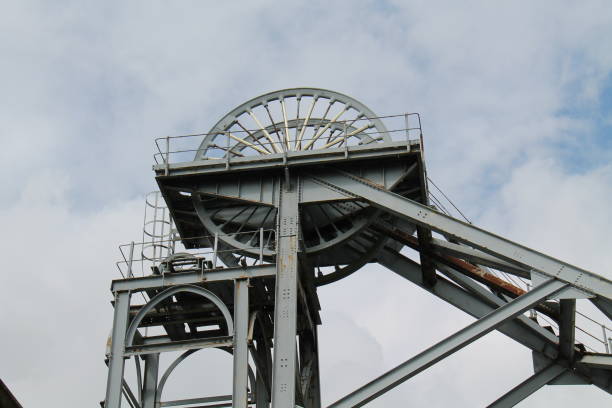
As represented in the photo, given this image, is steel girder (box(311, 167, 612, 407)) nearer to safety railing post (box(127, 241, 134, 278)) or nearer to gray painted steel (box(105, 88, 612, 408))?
gray painted steel (box(105, 88, 612, 408))

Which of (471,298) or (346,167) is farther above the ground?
(346,167)

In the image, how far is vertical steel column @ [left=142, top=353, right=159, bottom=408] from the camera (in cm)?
2200

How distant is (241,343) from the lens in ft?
65.8

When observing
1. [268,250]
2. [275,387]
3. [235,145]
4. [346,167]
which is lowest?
[275,387]

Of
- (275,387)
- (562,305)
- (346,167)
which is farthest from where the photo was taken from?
(346,167)

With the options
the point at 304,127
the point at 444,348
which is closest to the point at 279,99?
the point at 304,127

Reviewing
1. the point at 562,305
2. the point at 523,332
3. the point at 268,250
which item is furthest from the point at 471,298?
the point at 268,250

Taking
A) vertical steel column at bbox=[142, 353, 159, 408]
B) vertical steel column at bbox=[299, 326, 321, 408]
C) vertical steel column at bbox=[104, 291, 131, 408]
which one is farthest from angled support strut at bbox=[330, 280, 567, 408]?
vertical steel column at bbox=[142, 353, 159, 408]

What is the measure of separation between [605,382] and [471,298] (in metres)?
3.24

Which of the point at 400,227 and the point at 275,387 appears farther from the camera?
the point at 400,227

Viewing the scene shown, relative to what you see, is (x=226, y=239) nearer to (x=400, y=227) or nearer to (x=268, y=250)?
(x=268, y=250)

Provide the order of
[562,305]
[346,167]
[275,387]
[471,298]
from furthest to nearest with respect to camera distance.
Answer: [471,298] < [346,167] < [562,305] < [275,387]

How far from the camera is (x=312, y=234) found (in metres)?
22.8

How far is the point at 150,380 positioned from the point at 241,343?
10.0ft
